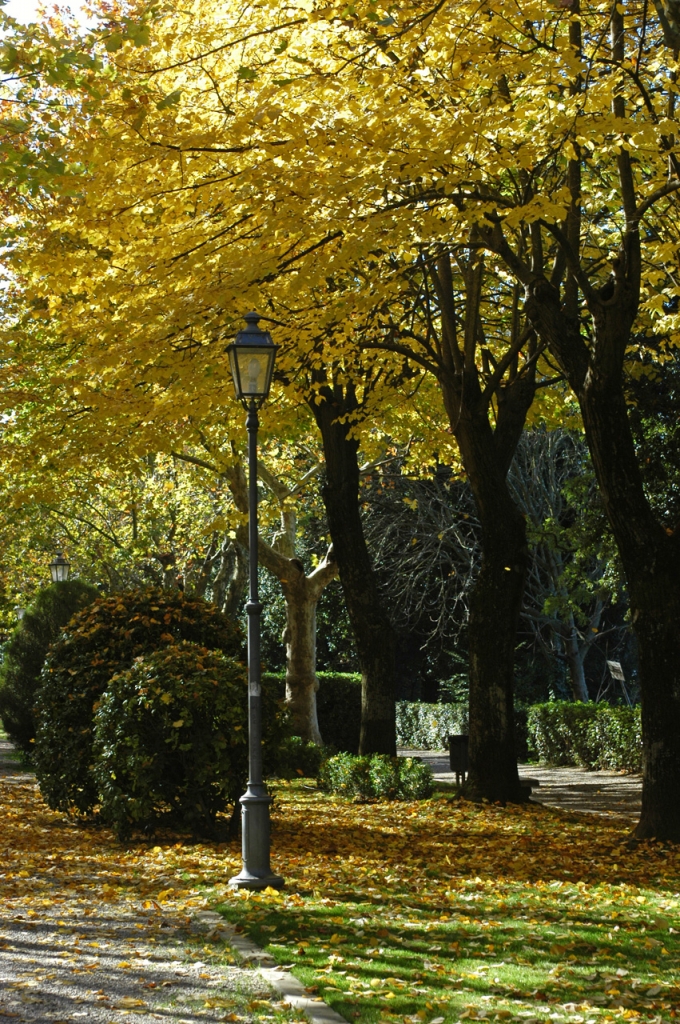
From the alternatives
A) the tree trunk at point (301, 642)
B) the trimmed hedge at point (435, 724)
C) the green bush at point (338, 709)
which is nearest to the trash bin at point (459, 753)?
the tree trunk at point (301, 642)

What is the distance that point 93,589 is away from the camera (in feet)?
75.1

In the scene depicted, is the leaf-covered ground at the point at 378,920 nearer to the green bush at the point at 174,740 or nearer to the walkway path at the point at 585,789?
the green bush at the point at 174,740

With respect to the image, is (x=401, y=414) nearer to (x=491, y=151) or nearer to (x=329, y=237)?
(x=329, y=237)

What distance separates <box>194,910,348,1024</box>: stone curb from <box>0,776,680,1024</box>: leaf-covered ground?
0.08 m

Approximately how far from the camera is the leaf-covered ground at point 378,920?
18.0 feet

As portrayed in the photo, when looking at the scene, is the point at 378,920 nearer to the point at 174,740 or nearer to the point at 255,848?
the point at 255,848

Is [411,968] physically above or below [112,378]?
below

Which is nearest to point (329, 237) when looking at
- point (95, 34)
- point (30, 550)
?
point (95, 34)

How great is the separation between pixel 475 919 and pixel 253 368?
4.73m

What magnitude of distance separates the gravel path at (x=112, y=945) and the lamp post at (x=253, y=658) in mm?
570

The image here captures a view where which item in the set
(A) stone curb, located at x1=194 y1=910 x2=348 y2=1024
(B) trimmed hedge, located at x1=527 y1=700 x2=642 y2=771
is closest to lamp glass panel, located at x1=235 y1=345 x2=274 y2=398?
(A) stone curb, located at x1=194 y1=910 x2=348 y2=1024

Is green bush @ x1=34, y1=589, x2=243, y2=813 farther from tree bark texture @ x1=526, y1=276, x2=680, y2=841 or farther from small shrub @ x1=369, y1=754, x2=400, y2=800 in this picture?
tree bark texture @ x1=526, y1=276, x2=680, y2=841

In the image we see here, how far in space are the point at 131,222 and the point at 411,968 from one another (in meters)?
7.29

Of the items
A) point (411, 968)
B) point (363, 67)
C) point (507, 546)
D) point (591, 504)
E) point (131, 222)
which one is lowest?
point (411, 968)
